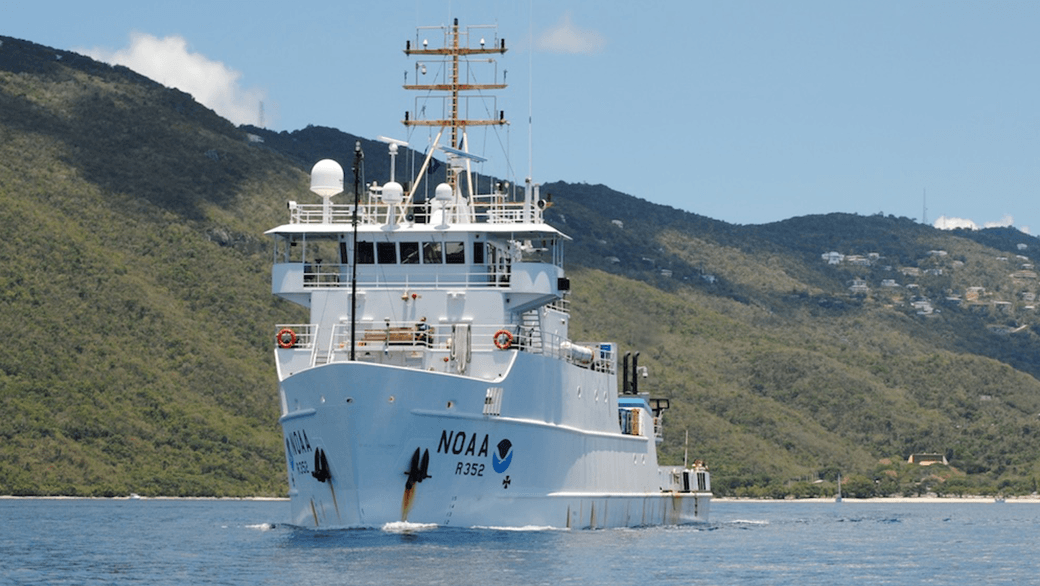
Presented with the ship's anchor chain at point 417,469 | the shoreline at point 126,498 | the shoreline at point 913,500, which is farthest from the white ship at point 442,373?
the shoreline at point 913,500

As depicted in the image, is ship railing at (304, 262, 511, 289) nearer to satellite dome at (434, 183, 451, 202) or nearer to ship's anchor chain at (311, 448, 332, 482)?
satellite dome at (434, 183, 451, 202)

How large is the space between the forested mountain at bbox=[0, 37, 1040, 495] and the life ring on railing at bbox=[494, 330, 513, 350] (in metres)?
29.4

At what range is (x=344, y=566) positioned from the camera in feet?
107

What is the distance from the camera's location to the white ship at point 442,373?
37688 millimetres

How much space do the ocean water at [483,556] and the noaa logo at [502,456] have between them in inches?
59.3

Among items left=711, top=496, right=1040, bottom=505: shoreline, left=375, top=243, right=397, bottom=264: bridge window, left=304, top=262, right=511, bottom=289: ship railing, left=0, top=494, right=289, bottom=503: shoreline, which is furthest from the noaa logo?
left=711, top=496, right=1040, bottom=505: shoreline

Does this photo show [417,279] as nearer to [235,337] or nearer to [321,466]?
[321,466]

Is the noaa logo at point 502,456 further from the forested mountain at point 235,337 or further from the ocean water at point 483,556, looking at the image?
the forested mountain at point 235,337

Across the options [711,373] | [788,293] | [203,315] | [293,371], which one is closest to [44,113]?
[203,315]

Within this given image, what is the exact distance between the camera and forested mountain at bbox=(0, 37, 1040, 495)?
90.7 meters

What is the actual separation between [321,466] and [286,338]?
157 inches

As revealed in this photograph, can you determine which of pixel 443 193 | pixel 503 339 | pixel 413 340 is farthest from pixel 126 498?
pixel 503 339

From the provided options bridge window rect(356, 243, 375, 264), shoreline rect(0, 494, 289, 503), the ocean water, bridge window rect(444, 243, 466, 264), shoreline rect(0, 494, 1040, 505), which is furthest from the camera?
shoreline rect(0, 494, 1040, 505)

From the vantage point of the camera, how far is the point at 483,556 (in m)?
34.5
